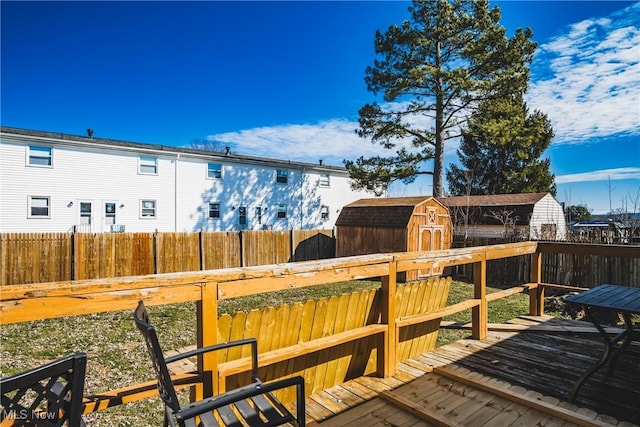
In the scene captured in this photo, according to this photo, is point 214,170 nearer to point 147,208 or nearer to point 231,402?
point 147,208

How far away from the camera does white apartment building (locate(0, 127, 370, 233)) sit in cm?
1455

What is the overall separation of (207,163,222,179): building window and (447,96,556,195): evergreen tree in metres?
12.8

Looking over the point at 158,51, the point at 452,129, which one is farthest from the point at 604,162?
the point at 158,51

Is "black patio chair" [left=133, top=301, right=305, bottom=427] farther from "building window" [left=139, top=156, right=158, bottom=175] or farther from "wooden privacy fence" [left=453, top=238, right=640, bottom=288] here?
"building window" [left=139, top=156, right=158, bottom=175]

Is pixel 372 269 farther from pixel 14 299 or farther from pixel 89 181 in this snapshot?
pixel 89 181

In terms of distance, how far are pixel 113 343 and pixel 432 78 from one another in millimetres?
16066

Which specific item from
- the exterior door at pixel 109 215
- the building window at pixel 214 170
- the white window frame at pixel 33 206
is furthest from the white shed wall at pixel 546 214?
the white window frame at pixel 33 206

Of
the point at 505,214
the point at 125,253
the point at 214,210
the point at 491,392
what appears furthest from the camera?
the point at 214,210

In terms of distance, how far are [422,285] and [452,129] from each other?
16.2m

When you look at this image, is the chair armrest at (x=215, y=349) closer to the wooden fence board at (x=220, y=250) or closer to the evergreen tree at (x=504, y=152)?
the wooden fence board at (x=220, y=250)

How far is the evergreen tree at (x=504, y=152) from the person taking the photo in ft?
52.7

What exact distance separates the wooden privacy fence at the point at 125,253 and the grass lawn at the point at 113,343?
15.7 ft

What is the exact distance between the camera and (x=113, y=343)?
589cm

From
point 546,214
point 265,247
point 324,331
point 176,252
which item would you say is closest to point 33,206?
point 176,252
